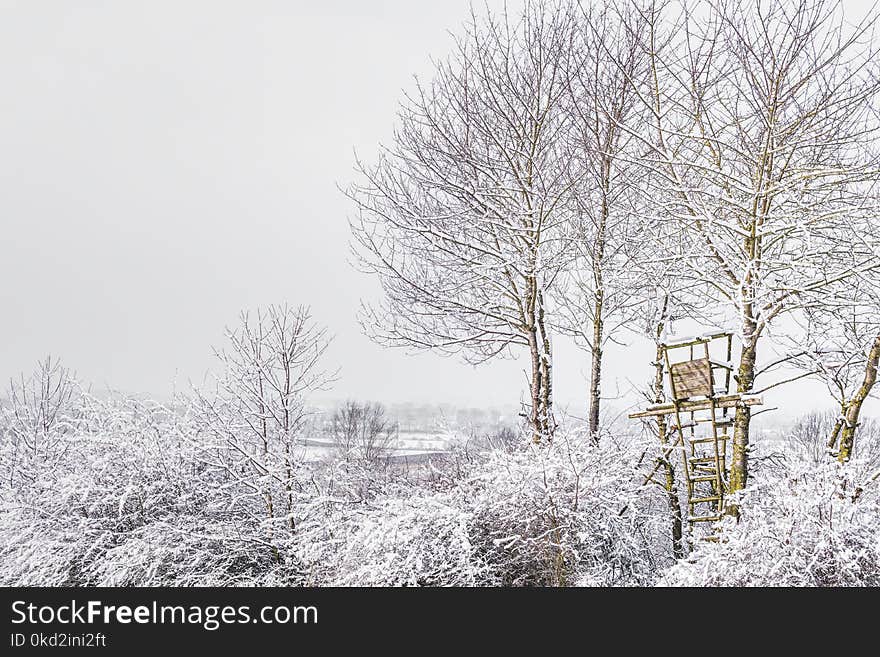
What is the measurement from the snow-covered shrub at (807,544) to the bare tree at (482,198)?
2902 mm

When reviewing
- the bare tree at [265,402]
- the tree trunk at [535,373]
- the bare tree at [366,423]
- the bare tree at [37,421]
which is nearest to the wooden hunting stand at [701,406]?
the tree trunk at [535,373]

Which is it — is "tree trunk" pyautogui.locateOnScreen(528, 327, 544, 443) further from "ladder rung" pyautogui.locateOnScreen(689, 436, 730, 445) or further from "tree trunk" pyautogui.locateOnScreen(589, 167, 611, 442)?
"ladder rung" pyautogui.locateOnScreen(689, 436, 730, 445)

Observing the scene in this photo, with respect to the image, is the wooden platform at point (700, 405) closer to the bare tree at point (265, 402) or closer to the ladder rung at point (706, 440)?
the ladder rung at point (706, 440)

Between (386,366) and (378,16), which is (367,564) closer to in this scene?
(386,366)

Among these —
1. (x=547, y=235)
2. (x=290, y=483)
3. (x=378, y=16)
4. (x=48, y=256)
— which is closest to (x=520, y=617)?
(x=290, y=483)

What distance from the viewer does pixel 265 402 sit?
26.9 ft

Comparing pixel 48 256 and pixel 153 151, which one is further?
pixel 153 151

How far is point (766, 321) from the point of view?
18.0 ft

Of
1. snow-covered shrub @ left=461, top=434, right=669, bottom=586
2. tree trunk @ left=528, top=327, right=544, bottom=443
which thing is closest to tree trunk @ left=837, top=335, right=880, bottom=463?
snow-covered shrub @ left=461, top=434, right=669, bottom=586

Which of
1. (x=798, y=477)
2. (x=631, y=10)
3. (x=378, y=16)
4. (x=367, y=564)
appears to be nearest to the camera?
Answer: (x=798, y=477)

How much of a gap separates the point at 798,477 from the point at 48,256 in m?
21.9

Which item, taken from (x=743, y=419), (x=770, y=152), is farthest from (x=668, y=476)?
(x=770, y=152)

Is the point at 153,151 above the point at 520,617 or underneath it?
above

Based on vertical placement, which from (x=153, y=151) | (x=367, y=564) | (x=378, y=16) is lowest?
(x=367, y=564)
